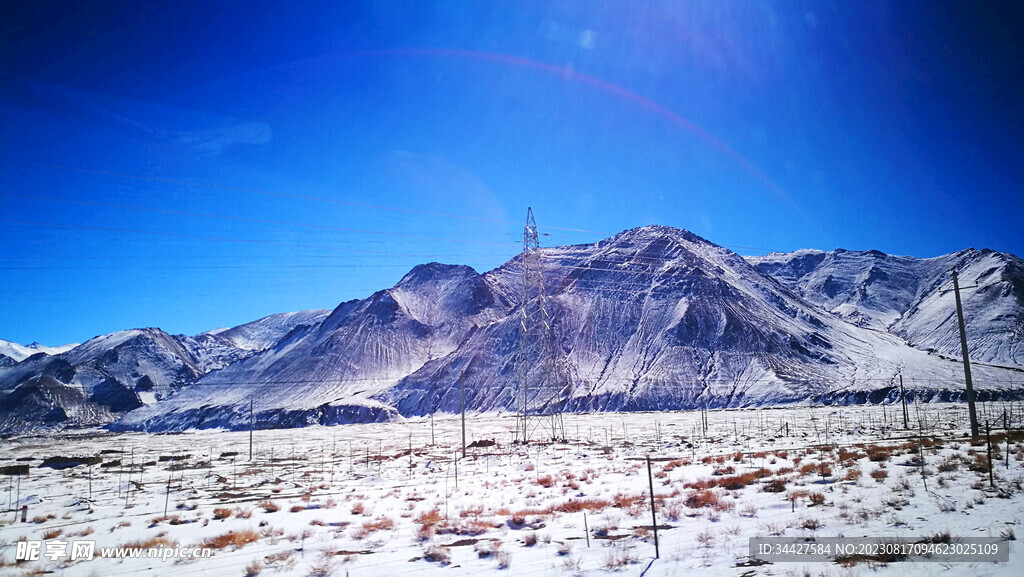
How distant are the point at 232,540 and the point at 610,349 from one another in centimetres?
11128

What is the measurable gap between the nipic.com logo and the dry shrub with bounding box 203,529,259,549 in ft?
1.06

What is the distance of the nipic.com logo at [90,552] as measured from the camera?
1393 centimetres

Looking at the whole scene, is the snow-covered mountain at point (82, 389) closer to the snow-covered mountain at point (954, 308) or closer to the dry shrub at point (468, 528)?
the dry shrub at point (468, 528)

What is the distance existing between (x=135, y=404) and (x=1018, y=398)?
206922 millimetres

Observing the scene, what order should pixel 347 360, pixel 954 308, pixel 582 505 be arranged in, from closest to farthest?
pixel 582 505
pixel 954 308
pixel 347 360

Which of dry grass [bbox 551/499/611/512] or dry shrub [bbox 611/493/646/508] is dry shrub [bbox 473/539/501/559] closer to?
dry grass [bbox 551/499/611/512]

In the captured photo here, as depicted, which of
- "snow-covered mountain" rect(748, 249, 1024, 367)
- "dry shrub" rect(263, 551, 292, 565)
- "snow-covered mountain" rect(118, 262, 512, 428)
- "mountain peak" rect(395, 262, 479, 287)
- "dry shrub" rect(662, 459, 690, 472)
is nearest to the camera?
"dry shrub" rect(263, 551, 292, 565)

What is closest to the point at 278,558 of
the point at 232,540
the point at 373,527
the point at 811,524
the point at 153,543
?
the point at 232,540

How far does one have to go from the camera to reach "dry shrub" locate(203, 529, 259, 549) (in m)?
14.7

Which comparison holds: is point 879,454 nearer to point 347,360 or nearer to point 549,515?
point 549,515

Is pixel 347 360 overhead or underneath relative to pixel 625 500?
overhead

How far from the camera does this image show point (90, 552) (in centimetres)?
1454

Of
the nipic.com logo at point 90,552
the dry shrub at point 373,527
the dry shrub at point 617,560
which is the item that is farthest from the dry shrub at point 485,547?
the nipic.com logo at point 90,552

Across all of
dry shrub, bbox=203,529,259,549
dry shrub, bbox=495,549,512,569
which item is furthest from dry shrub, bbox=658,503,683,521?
dry shrub, bbox=203,529,259,549
